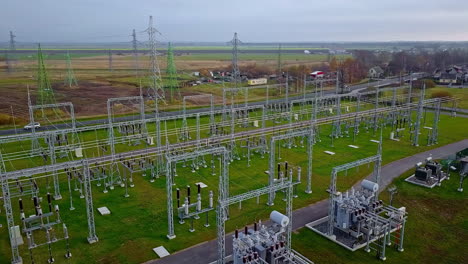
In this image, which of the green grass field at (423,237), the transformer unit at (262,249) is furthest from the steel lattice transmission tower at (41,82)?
the green grass field at (423,237)

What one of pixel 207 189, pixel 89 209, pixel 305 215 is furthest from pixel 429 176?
pixel 89 209

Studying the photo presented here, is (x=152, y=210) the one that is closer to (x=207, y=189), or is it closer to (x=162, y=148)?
(x=207, y=189)

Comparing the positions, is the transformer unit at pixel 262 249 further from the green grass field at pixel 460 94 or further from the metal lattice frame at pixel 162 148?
the green grass field at pixel 460 94

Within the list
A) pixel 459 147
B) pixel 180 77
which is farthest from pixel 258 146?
pixel 180 77

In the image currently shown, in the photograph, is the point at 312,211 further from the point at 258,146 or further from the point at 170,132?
the point at 170,132

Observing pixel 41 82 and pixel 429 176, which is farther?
pixel 41 82
